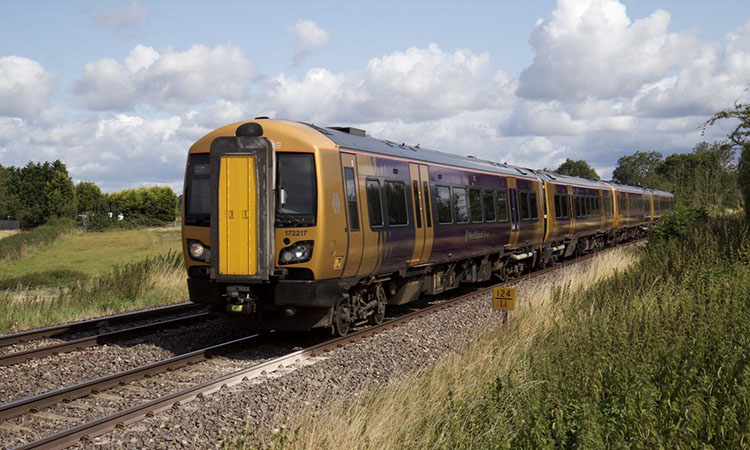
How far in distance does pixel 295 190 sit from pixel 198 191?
1.57 metres

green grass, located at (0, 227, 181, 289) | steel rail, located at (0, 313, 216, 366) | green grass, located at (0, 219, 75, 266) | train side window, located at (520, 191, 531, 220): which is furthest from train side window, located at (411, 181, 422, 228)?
green grass, located at (0, 219, 75, 266)

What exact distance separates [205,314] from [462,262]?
5674 millimetres

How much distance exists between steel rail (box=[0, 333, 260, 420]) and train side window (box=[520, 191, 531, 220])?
10.8 m

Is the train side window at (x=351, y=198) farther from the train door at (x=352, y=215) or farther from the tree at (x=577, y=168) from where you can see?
the tree at (x=577, y=168)

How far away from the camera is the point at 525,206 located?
19062 millimetres

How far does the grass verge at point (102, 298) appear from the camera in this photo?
1255 cm

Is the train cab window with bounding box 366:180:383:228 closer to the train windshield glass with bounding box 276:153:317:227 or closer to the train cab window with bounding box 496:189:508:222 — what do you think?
the train windshield glass with bounding box 276:153:317:227

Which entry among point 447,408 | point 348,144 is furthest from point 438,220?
point 447,408

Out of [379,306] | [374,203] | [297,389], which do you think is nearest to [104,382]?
[297,389]

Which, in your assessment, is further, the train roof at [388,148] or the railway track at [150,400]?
the train roof at [388,148]

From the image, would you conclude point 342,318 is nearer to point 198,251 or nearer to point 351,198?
point 351,198

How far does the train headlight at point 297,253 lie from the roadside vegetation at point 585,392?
2574mm

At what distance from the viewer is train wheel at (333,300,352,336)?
33.9 feet

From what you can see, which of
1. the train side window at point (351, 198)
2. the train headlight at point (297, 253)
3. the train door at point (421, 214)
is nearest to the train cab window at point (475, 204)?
the train door at point (421, 214)
